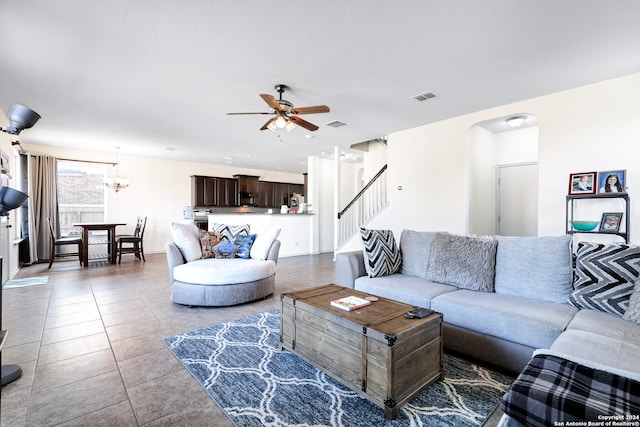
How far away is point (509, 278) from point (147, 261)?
6858mm

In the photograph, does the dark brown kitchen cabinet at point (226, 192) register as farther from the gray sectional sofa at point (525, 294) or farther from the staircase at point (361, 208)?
the gray sectional sofa at point (525, 294)

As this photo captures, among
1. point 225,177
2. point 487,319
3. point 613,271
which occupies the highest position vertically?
point 225,177

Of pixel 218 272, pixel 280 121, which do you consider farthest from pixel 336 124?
pixel 218 272

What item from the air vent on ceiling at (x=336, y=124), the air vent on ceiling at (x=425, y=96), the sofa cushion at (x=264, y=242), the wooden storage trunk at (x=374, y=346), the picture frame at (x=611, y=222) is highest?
the air vent on ceiling at (x=425, y=96)

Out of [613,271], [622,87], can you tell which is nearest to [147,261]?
[613,271]

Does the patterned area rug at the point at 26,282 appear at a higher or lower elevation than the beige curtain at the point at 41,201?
lower

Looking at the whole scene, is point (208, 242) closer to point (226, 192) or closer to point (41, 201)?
point (41, 201)

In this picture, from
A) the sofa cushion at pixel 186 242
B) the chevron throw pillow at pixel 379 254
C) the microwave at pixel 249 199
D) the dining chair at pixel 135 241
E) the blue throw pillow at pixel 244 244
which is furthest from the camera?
the microwave at pixel 249 199

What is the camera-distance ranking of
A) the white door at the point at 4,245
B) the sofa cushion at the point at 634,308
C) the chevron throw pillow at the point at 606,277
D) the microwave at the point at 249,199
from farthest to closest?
the microwave at the point at 249,199 < the white door at the point at 4,245 < the chevron throw pillow at the point at 606,277 < the sofa cushion at the point at 634,308

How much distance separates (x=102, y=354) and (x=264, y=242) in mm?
2011

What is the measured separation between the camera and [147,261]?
6633 millimetres

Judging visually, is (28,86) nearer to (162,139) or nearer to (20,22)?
(20,22)

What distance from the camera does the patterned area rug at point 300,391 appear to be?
1.58 metres

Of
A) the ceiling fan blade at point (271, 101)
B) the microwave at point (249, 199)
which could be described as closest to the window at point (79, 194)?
the microwave at point (249, 199)
